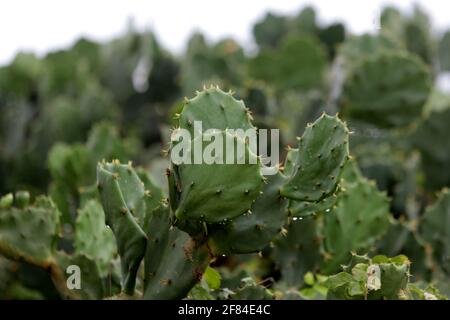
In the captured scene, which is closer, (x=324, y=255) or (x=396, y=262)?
(x=396, y=262)

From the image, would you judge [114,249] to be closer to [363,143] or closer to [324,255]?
[324,255]

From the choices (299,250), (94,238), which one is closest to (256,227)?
(299,250)

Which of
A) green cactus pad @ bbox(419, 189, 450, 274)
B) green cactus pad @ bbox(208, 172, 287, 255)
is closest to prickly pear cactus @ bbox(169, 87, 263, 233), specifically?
green cactus pad @ bbox(208, 172, 287, 255)

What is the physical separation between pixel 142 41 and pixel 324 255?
3.16 meters

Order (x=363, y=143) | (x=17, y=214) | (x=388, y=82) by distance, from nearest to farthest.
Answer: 1. (x=17, y=214)
2. (x=388, y=82)
3. (x=363, y=143)

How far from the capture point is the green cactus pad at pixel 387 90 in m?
3.85

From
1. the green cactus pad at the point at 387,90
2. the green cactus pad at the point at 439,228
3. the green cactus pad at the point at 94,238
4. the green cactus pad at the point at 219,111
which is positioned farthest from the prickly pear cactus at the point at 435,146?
the green cactus pad at the point at 219,111

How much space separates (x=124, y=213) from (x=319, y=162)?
484mm

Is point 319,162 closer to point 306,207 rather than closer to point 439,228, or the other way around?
point 306,207

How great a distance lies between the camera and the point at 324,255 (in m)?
2.73

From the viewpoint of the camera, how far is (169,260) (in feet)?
7.08

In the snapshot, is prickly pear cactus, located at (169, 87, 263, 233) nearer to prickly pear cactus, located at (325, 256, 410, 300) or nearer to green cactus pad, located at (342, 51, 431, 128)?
prickly pear cactus, located at (325, 256, 410, 300)

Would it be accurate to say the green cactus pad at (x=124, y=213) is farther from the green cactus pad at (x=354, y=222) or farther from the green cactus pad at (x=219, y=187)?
the green cactus pad at (x=354, y=222)
